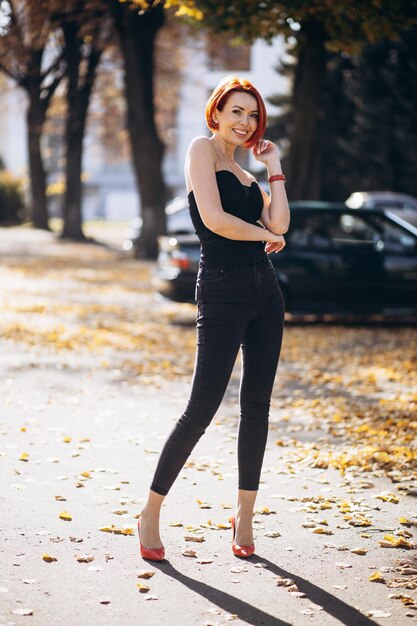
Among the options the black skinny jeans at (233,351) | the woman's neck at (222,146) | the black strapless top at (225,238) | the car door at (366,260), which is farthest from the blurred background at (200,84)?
the black skinny jeans at (233,351)

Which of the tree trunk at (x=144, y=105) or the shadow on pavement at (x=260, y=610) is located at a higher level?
the tree trunk at (x=144, y=105)

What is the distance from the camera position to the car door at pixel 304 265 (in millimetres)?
13562

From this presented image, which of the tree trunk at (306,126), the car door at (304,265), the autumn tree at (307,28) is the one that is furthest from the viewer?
the tree trunk at (306,126)

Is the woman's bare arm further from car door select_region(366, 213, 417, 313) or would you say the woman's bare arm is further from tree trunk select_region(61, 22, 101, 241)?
tree trunk select_region(61, 22, 101, 241)

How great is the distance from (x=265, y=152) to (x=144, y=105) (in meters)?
20.2

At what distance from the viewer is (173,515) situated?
524cm

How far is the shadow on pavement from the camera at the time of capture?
12.7 feet

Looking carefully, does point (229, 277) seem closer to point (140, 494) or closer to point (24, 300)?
point (140, 494)

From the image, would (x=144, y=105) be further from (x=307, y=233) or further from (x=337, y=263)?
(x=337, y=263)

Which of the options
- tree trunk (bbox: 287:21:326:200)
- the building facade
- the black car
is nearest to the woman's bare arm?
the black car

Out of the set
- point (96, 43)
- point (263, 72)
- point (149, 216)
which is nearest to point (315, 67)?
point (149, 216)

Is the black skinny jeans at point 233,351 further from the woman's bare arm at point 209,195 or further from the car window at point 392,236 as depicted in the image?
the car window at point 392,236

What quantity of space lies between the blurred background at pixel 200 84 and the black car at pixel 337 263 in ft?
7.26

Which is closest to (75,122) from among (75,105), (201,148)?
(75,105)
